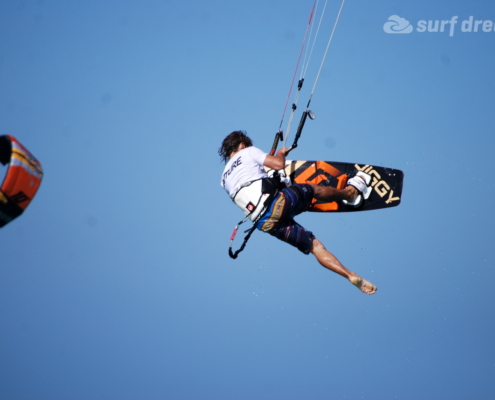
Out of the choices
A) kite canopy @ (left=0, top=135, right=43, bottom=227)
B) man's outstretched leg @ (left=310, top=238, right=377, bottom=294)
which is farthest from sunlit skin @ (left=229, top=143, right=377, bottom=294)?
kite canopy @ (left=0, top=135, right=43, bottom=227)

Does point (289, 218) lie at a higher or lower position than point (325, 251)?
higher

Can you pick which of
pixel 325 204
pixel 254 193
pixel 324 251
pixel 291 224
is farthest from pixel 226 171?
pixel 325 204

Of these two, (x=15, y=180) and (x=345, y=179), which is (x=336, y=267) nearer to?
(x=345, y=179)

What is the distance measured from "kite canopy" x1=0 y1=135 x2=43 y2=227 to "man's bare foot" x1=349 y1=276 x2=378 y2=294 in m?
3.09

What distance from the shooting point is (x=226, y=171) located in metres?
6.84

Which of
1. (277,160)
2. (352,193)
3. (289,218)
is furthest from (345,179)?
(277,160)

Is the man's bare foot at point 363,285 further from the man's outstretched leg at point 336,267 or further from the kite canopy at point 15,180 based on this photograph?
the kite canopy at point 15,180

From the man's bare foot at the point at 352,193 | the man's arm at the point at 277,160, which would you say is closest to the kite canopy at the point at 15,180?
the man's arm at the point at 277,160

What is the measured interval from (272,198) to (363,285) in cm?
124

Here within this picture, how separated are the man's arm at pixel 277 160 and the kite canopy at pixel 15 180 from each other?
7.64 feet

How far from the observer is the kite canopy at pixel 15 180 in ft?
16.8

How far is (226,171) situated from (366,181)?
2115 millimetres

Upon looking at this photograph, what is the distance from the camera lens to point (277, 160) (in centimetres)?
658

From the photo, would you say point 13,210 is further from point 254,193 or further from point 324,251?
point 324,251
